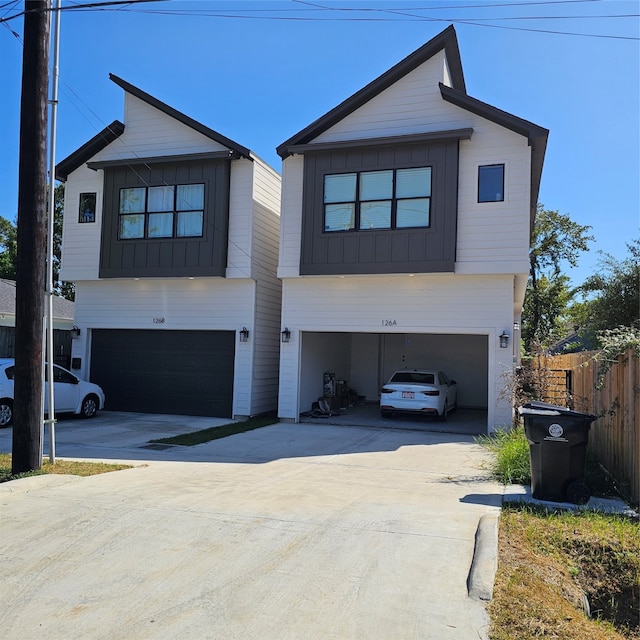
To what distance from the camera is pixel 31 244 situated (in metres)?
7.97

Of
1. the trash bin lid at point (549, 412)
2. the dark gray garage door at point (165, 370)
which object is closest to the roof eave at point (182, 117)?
the dark gray garage door at point (165, 370)

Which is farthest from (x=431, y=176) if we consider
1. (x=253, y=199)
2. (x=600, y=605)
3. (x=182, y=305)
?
(x=600, y=605)

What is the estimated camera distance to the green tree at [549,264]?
114 ft

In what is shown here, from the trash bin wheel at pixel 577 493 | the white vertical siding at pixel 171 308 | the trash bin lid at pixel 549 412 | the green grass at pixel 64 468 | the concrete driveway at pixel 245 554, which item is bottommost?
the green grass at pixel 64 468

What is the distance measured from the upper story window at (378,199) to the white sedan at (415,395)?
4175 mm

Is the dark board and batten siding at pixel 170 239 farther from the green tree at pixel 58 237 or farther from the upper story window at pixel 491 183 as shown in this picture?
the green tree at pixel 58 237

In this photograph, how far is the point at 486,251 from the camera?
1342cm

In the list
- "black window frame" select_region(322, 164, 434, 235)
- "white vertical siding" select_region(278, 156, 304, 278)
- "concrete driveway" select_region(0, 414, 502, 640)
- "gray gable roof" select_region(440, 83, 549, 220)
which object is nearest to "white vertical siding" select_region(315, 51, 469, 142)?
"gray gable roof" select_region(440, 83, 549, 220)

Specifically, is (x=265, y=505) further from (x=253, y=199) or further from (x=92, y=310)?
(x=92, y=310)

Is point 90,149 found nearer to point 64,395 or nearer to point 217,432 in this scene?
point 64,395

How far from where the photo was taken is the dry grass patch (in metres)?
3.78

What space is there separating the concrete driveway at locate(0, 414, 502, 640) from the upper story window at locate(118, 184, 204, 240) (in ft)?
28.1

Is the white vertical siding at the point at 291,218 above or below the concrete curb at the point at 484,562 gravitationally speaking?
above

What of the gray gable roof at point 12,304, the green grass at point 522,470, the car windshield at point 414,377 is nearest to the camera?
the green grass at point 522,470
